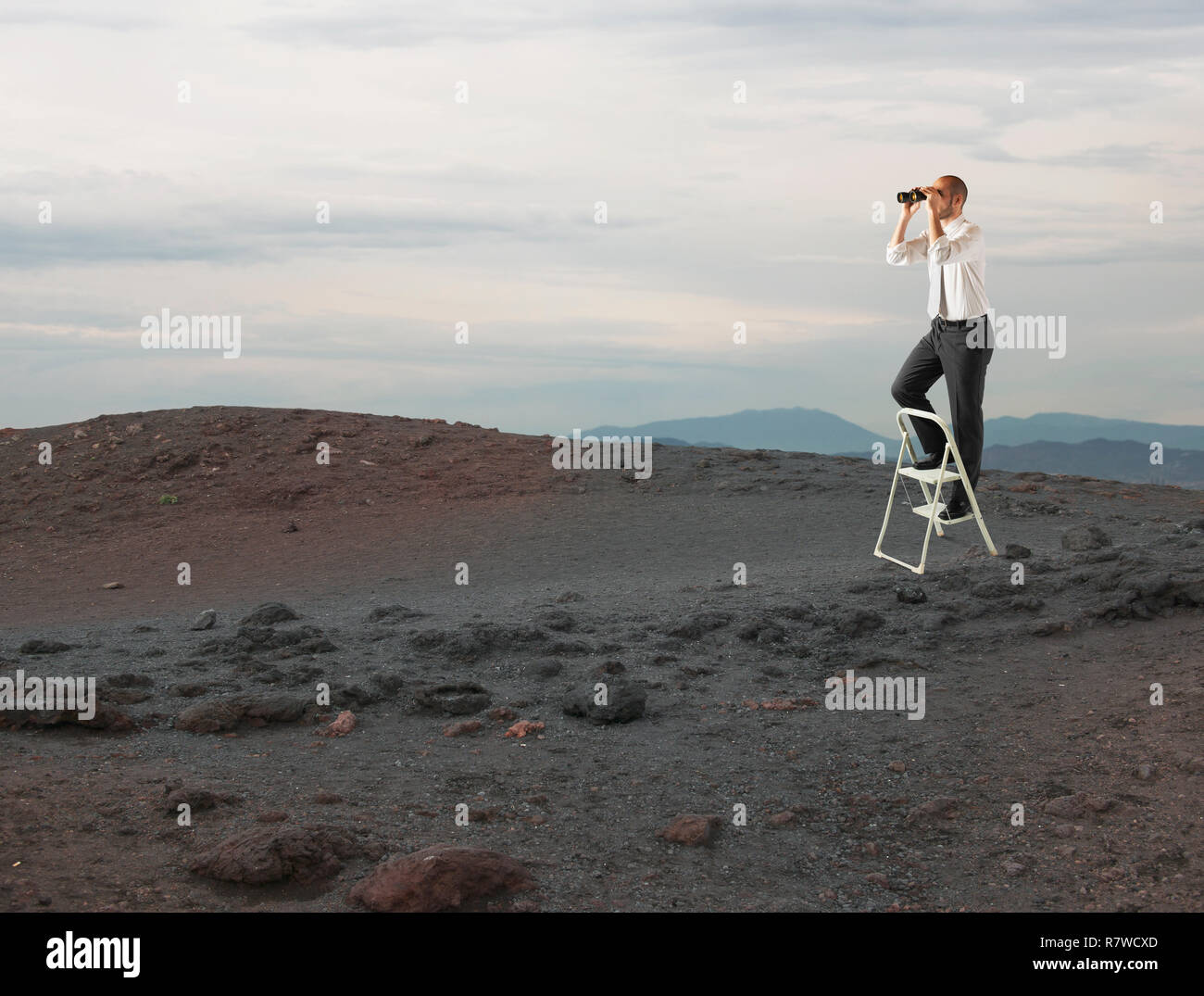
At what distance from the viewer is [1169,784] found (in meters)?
4.57

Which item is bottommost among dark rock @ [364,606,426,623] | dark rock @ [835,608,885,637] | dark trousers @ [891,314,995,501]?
dark rock @ [364,606,426,623]

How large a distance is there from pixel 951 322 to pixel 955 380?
1.46ft

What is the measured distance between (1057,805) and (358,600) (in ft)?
20.8

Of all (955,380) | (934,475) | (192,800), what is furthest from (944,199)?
(192,800)

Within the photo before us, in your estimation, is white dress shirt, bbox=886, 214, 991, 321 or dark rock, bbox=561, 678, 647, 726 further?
white dress shirt, bbox=886, 214, 991, 321

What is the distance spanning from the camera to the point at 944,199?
26.1 ft

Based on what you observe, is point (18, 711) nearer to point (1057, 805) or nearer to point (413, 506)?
point (1057, 805)

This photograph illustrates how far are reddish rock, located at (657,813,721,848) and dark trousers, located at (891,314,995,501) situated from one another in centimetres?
507

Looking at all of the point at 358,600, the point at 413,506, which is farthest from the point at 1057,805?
the point at 413,506

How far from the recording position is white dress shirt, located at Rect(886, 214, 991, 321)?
7867 mm

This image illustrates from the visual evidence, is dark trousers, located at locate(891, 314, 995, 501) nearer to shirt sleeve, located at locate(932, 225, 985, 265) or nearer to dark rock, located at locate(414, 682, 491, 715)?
shirt sleeve, located at locate(932, 225, 985, 265)

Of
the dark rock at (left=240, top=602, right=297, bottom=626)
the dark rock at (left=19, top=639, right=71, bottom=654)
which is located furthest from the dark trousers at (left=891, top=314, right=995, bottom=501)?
the dark rock at (left=19, top=639, right=71, bottom=654)

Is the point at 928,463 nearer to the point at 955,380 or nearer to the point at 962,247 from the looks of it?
the point at 955,380

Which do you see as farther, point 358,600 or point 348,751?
point 358,600
